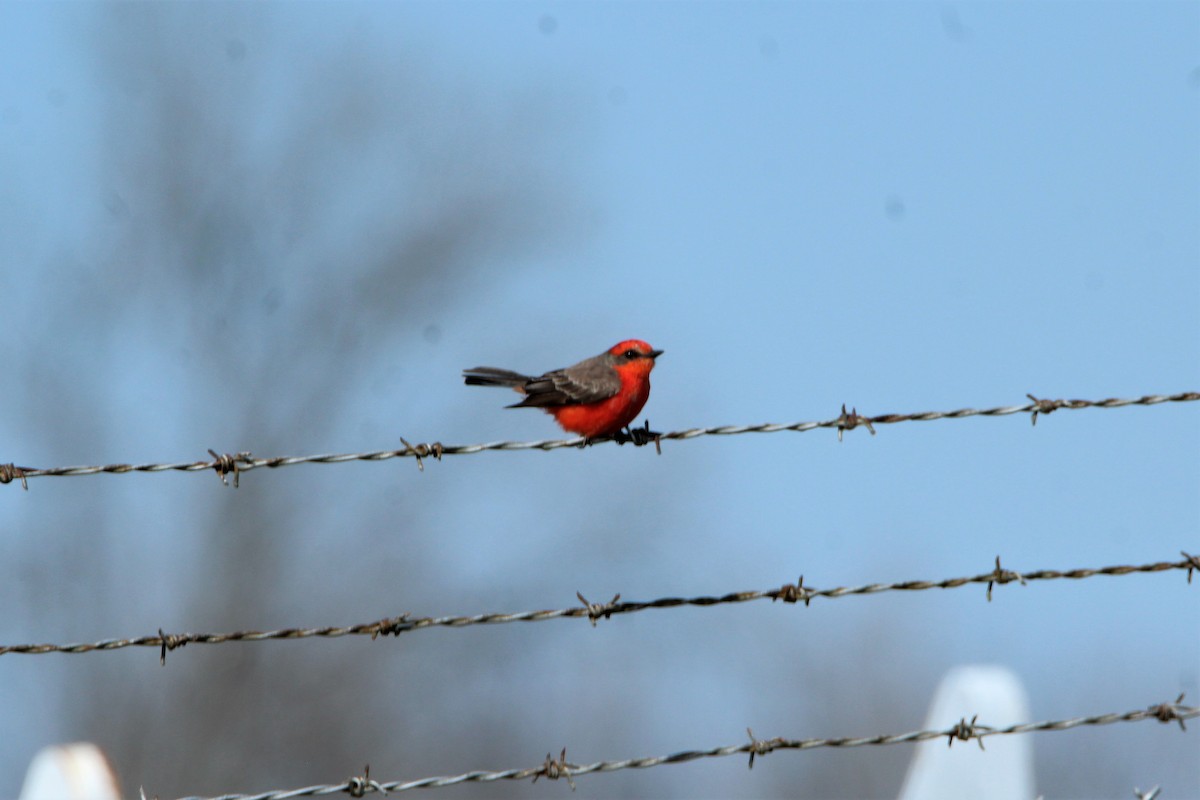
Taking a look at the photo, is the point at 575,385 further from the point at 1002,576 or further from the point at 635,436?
the point at 1002,576

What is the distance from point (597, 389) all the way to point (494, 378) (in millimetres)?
804

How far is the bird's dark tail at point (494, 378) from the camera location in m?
8.95

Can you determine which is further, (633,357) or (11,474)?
(633,357)

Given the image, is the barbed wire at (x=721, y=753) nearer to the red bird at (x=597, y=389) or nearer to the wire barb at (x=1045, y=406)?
the wire barb at (x=1045, y=406)

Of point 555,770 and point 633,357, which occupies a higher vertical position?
point 633,357

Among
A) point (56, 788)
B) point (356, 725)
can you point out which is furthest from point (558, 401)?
point (356, 725)

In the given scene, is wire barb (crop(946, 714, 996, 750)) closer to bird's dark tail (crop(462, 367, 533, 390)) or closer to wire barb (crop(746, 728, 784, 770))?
wire barb (crop(746, 728, 784, 770))

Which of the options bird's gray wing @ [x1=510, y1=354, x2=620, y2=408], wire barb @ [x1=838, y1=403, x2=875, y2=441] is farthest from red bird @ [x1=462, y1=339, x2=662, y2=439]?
wire barb @ [x1=838, y1=403, x2=875, y2=441]

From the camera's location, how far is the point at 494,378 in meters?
9.05

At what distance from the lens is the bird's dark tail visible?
8.95 metres

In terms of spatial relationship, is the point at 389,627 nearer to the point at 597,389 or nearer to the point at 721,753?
the point at 721,753

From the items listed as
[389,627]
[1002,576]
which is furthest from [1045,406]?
[389,627]

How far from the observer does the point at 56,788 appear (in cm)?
635

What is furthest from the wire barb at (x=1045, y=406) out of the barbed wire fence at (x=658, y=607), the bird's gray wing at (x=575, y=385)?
the bird's gray wing at (x=575, y=385)
